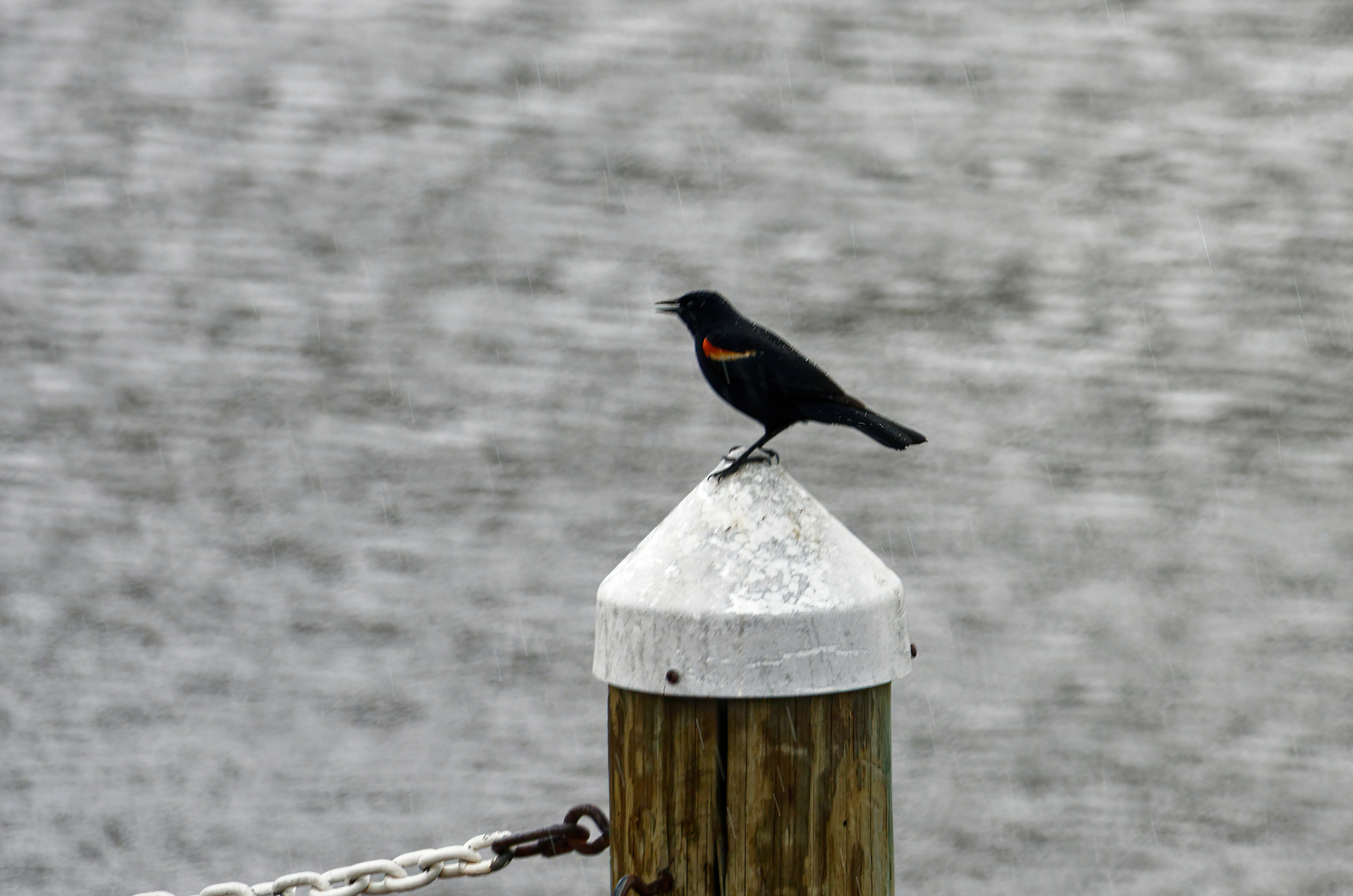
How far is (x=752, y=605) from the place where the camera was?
117cm

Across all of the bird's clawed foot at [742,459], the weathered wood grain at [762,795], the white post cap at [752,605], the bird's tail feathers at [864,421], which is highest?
the bird's tail feathers at [864,421]

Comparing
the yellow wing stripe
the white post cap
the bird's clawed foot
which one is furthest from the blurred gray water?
the white post cap

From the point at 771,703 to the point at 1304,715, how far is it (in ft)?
8.17

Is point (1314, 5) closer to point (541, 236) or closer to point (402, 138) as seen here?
point (541, 236)

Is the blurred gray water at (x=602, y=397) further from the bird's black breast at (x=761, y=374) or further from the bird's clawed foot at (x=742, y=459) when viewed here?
the bird's clawed foot at (x=742, y=459)

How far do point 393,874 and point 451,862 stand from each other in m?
0.07

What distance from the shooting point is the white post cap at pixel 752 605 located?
3.81ft

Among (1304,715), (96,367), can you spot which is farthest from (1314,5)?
(96,367)

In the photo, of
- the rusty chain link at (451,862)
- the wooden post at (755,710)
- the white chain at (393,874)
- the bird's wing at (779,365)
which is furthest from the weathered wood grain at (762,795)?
the bird's wing at (779,365)

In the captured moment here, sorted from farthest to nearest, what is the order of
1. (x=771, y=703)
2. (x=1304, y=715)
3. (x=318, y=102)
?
1. (x=318, y=102)
2. (x=1304, y=715)
3. (x=771, y=703)

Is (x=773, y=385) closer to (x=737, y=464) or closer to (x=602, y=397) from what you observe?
(x=737, y=464)

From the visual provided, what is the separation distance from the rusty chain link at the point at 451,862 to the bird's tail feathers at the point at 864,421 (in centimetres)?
57

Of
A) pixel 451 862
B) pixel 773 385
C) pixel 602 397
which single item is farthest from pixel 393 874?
pixel 602 397

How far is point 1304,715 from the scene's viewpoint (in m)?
3.05
